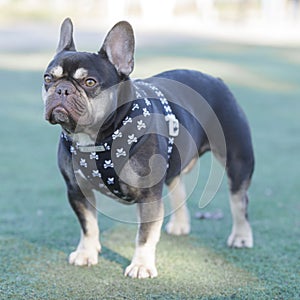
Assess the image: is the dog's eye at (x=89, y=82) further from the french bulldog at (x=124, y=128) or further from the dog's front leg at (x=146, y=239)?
the dog's front leg at (x=146, y=239)

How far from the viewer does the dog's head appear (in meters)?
3.52

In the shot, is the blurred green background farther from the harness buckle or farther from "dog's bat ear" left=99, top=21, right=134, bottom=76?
"dog's bat ear" left=99, top=21, right=134, bottom=76

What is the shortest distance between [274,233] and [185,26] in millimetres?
28289

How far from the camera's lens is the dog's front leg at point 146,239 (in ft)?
12.6

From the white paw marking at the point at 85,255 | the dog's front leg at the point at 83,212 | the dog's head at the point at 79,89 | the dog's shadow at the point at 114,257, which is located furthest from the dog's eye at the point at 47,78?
the dog's shadow at the point at 114,257

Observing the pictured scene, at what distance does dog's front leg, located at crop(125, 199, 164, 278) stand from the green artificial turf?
0.08m

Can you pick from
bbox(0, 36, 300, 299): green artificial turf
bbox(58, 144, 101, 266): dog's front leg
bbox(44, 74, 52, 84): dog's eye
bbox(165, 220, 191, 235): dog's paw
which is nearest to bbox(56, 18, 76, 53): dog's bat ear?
bbox(44, 74, 52, 84): dog's eye

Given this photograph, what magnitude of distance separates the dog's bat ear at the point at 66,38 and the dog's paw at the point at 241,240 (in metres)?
1.81

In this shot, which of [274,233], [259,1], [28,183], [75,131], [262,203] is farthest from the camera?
[259,1]

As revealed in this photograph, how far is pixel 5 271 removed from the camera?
394cm

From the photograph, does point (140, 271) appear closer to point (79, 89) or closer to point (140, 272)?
point (140, 272)

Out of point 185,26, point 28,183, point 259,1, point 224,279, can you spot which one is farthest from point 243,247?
point 259,1

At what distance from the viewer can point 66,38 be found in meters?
3.94

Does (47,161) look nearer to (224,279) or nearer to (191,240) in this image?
(191,240)
